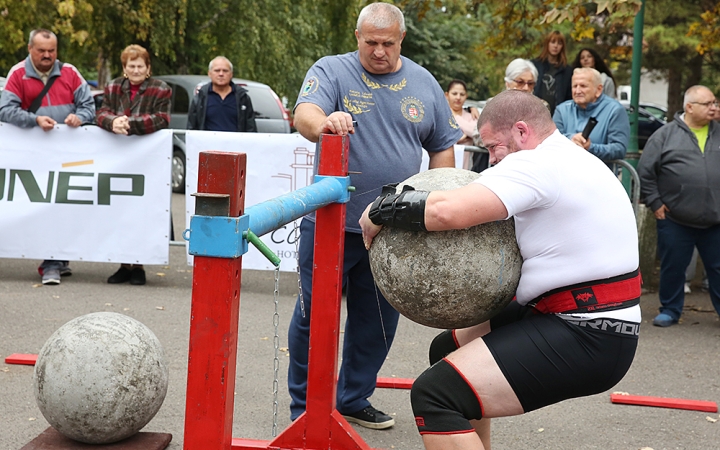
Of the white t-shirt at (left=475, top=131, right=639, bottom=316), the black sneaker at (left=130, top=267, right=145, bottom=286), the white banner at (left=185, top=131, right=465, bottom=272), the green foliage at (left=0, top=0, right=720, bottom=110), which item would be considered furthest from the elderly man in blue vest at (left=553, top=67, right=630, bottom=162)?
the green foliage at (left=0, top=0, right=720, bottom=110)

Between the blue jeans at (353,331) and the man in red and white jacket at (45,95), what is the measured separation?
445 cm

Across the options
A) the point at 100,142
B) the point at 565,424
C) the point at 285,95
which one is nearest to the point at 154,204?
the point at 100,142

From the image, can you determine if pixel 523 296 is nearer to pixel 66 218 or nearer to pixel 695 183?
pixel 695 183

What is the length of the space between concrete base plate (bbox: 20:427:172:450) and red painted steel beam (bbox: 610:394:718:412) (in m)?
2.92

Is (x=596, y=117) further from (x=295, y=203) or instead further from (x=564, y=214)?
(x=295, y=203)

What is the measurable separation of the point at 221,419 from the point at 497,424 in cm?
304

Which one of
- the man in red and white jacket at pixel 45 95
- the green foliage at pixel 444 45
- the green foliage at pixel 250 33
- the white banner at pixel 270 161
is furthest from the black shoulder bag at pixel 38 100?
the green foliage at pixel 444 45

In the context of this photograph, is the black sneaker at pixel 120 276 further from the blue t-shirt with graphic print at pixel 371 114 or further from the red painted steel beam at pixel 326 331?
the red painted steel beam at pixel 326 331

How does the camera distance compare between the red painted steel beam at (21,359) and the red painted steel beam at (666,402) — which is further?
the red painted steel beam at (21,359)

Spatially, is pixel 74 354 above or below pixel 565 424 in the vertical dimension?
above

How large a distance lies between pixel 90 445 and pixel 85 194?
458 centimetres

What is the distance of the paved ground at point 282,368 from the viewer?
17.0 ft

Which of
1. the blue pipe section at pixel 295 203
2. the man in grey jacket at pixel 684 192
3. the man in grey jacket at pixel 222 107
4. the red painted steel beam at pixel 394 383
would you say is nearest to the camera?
the blue pipe section at pixel 295 203

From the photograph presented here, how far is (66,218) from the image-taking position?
874 centimetres
